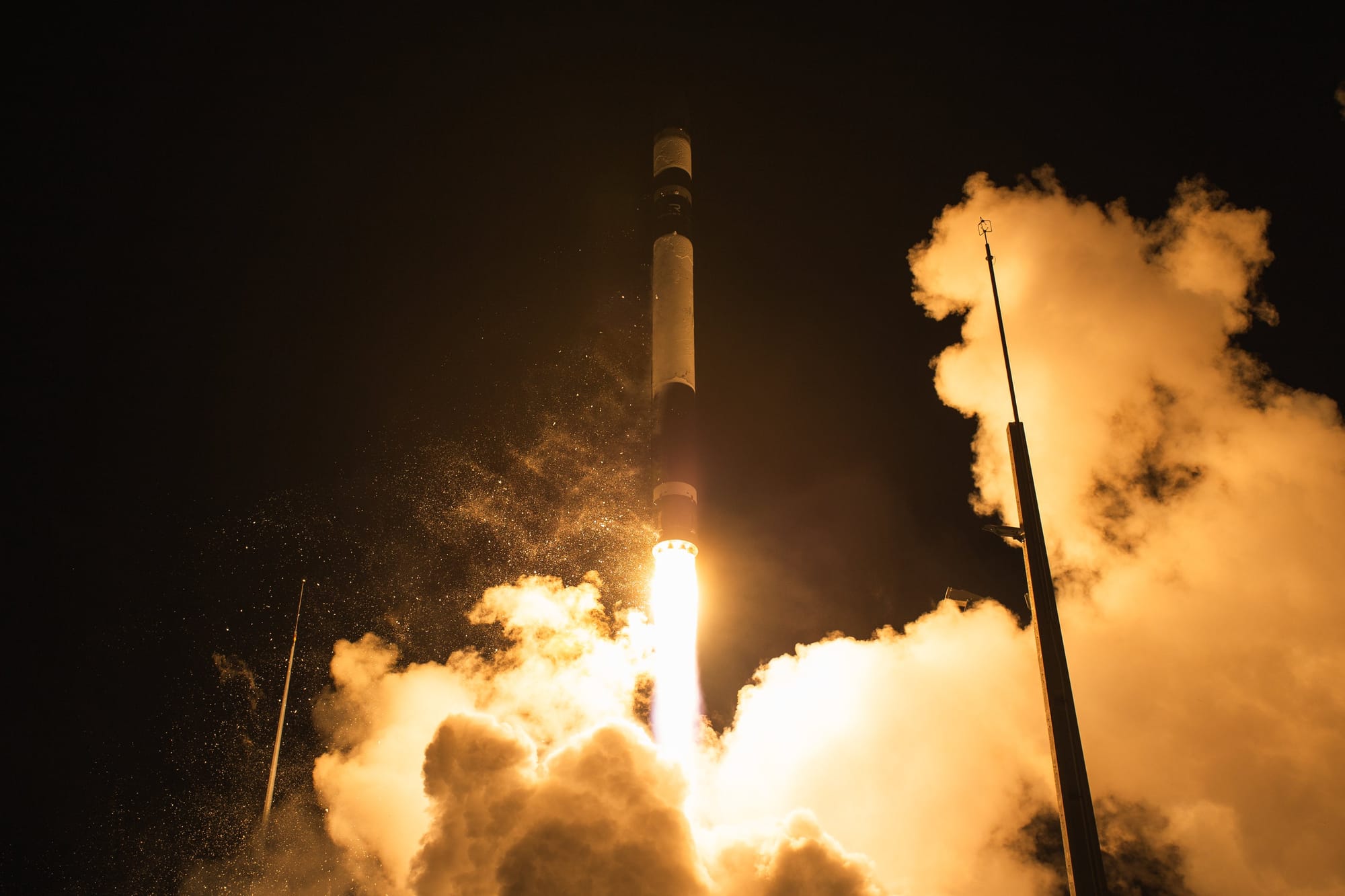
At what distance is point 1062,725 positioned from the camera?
852cm

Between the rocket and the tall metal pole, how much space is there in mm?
13214

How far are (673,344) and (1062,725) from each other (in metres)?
17.8

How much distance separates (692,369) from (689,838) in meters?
11.9

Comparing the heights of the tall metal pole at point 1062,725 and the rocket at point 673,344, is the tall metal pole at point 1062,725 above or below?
below

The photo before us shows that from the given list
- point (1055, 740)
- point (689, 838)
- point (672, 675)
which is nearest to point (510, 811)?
point (689, 838)

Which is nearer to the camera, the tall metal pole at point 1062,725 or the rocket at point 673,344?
the tall metal pole at point 1062,725

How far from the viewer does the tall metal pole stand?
806cm

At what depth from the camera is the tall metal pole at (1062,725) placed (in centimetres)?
806

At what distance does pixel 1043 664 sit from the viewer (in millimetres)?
8820

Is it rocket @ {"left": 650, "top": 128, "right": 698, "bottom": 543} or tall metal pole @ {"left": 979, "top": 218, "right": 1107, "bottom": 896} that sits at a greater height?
rocket @ {"left": 650, "top": 128, "right": 698, "bottom": 543}

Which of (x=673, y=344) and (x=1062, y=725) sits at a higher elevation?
(x=673, y=344)

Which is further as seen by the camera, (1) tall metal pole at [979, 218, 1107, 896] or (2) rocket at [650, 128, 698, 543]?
(2) rocket at [650, 128, 698, 543]

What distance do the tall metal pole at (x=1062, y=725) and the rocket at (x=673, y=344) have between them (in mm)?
13214

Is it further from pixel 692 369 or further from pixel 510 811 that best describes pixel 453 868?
pixel 692 369
